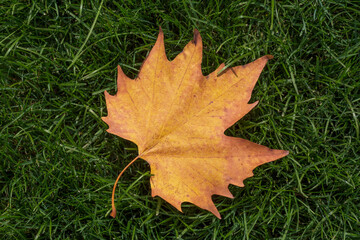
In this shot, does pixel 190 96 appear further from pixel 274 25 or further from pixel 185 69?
pixel 274 25

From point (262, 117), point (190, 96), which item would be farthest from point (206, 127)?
point (262, 117)

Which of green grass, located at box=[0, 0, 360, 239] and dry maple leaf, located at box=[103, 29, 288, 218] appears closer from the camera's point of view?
dry maple leaf, located at box=[103, 29, 288, 218]

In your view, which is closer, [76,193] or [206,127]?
[206,127]

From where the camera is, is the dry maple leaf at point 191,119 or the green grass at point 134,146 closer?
the dry maple leaf at point 191,119

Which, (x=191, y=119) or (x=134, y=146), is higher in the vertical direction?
(x=191, y=119)

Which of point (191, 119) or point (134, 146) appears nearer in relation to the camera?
point (191, 119)
